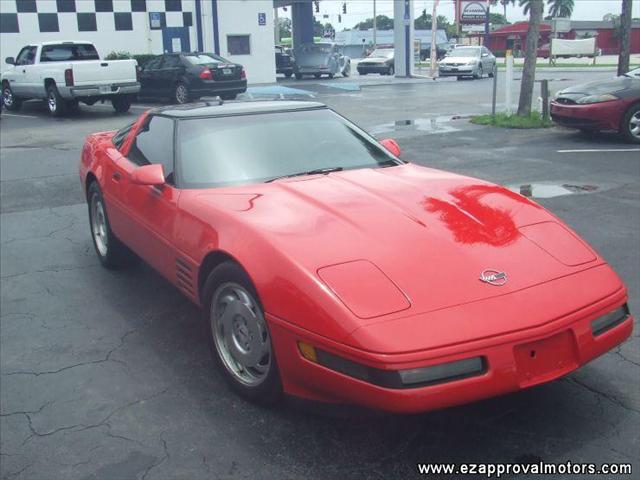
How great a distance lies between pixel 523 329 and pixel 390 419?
2.53 ft

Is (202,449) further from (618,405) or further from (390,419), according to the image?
(618,405)

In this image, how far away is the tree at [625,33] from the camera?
48.8 ft

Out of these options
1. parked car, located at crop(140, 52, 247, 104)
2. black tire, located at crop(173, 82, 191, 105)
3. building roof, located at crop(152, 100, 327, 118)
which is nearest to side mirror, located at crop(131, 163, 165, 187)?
building roof, located at crop(152, 100, 327, 118)

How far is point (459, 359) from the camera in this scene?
8.74 ft

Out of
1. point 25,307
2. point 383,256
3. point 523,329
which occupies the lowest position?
point 25,307

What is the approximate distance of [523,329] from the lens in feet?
9.05

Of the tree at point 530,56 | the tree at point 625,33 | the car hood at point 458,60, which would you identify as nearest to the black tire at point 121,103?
the tree at point 530,56

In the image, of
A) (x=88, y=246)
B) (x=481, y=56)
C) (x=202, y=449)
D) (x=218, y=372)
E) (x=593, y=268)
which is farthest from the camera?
(x=481, y=56)

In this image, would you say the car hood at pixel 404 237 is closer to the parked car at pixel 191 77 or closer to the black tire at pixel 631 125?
the black tire at pixel 631 125

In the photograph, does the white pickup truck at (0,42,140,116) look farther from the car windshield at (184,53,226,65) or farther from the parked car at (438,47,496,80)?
the parked car at (438,47,496,80)

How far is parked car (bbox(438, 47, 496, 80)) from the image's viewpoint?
31.8m

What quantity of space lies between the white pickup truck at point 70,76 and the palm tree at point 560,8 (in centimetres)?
10601

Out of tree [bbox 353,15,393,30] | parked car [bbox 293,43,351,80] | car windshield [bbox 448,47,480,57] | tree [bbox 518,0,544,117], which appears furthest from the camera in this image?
tree [bbox 353,15,393,30]

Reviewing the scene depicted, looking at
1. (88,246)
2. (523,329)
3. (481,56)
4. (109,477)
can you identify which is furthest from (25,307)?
(481,56)
